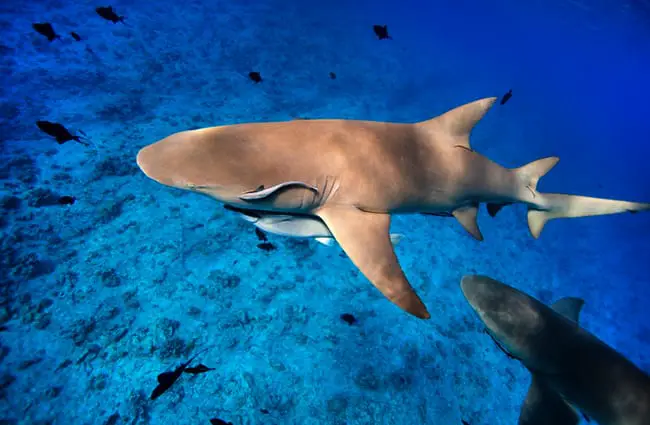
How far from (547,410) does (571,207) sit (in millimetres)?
2905

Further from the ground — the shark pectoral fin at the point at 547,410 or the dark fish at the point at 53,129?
the dark fish at the point at 53,129

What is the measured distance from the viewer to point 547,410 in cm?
413

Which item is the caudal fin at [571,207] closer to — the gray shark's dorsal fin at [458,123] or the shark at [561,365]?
the shark at [561,365]

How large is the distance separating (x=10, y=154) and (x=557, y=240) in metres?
26.6

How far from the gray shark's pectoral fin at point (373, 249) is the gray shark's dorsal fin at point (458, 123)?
53.9 inches

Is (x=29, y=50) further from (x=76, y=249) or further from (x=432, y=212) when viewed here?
(x=432, y=212)

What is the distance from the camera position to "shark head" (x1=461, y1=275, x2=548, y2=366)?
13.6 ft

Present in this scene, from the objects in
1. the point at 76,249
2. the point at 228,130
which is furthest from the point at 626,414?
the point at 76,249

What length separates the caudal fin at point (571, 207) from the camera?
14.0 feet

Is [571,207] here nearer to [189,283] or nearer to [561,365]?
[561,365]

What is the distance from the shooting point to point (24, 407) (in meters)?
5.21

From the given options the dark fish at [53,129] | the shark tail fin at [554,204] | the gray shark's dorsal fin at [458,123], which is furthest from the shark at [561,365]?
the dark fish at [53,129]

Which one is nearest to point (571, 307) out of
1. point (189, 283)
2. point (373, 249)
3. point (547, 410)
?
point (547, 410)

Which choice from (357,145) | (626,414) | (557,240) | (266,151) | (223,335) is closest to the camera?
(266,151)
